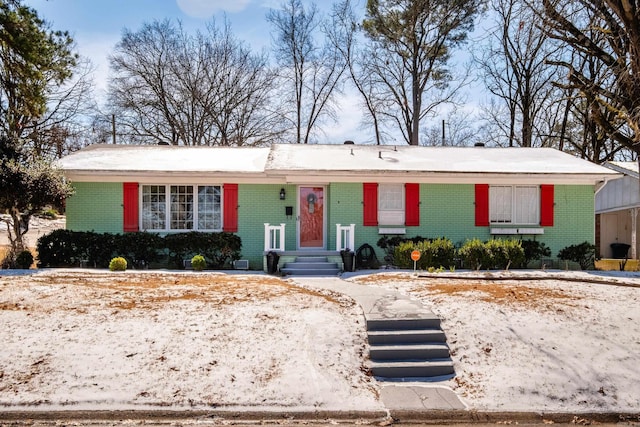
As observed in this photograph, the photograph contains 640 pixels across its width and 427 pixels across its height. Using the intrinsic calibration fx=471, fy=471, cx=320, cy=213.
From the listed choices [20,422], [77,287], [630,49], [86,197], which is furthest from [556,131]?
[20,422]

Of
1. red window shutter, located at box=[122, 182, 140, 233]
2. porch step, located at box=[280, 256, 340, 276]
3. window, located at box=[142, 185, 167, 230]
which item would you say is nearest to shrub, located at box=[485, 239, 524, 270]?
porch step, located at box=[280, 256, 340, 276]

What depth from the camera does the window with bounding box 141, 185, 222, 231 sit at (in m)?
13.7

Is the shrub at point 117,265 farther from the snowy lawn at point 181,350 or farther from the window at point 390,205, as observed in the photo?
the window at point 390,205

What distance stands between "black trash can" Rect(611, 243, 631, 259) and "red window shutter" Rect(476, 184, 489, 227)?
9.77 meters

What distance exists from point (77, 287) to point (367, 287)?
5.47m

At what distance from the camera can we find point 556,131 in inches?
1071

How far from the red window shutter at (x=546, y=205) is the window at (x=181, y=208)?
9.48 m

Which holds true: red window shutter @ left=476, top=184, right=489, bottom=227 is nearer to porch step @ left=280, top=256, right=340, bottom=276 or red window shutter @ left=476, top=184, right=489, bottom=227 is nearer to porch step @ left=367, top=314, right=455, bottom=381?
porch step @ left=280, top=256, right=340, bottom=276

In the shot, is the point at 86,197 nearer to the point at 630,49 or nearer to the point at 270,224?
the point at 270,224

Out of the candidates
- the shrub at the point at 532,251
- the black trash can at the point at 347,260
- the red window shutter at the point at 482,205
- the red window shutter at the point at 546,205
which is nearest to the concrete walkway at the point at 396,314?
the black trash can at the point at 347,260

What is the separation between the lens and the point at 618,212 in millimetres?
20484

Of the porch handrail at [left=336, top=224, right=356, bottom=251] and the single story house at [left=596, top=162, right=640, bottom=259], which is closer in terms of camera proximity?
the porch handrail at [left=336, top=224, right=356, bottom=251]

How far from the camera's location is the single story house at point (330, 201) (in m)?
13.5

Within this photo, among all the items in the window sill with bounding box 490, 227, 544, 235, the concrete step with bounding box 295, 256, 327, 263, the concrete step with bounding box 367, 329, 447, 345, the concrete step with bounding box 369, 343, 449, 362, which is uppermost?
the window sill with bounding box 490, 227, 544, 235
